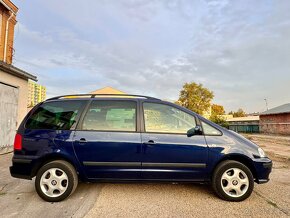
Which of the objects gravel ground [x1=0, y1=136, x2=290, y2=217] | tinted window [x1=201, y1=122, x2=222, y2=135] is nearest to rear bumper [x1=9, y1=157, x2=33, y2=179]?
gravel ground [x1=0, y1=136, x2=290, y2=217]

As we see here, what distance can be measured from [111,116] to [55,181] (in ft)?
4.70

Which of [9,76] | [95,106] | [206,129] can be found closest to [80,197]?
[95,106]

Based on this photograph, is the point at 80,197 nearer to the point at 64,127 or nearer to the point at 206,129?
the point at 64,127

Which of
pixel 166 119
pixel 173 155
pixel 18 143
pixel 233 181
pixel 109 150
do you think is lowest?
pixel 233 181

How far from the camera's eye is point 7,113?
349 inches

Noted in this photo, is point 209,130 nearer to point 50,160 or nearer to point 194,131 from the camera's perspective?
point 194,131

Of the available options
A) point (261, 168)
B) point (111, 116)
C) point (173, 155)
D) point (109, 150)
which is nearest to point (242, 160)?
point (261, 168)

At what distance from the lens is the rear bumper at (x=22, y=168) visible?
12.5ft

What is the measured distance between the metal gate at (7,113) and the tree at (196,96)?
47.0 meters

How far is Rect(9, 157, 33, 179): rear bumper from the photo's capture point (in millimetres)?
3816

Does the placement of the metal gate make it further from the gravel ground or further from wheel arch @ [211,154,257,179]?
wheel arch @ [211,154,257,179]

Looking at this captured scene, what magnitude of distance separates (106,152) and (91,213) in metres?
0.95

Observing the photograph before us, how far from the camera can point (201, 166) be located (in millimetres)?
3816

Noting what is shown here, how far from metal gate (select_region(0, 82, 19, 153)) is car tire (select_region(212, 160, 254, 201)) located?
8.10 metres
